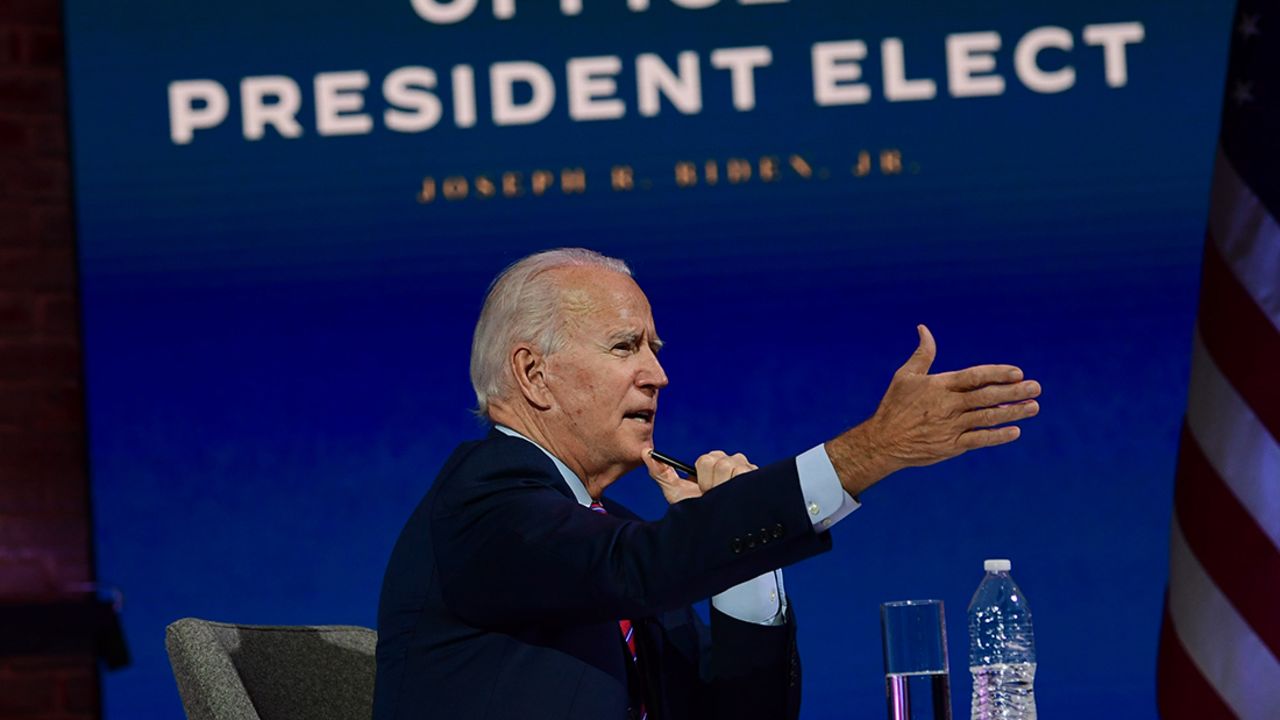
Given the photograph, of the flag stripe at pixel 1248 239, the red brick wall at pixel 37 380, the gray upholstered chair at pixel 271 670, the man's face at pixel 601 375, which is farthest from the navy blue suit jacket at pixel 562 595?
the red brick wall at pixel 37 380

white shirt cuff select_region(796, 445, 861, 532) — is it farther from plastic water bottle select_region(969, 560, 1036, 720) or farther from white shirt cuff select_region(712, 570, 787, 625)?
white shirt cuff select_region(712, 570, 787, 625)

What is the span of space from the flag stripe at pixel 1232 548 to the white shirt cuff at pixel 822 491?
2166 millimetres

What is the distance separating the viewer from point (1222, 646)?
353cm

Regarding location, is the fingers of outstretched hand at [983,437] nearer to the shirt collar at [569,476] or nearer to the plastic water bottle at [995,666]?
the plastic water bottle at [995,666]

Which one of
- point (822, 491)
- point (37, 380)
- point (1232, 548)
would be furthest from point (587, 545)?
point (37, 380)

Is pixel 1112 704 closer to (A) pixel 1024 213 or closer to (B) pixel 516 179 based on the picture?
(A) pixel 1024 213

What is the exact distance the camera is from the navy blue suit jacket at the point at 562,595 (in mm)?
1695

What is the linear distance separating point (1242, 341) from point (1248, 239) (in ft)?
0.79

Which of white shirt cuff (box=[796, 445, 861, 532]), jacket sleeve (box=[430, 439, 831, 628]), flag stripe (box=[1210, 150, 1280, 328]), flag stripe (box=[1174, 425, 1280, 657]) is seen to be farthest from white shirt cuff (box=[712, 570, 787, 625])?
flag stripe (box=[1210, 150, 1280, 328])

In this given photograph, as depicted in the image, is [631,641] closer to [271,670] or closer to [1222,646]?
[271,670]

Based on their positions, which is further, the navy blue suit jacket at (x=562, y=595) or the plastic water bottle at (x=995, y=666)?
the plastic water bottle at (x=995, y=666)

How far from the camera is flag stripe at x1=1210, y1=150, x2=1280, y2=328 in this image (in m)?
3.61

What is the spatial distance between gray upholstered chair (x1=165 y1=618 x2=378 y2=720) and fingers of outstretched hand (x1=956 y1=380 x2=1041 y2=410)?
1.13 m

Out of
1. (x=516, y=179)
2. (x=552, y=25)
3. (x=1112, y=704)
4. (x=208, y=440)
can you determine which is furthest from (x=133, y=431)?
(x=1112, y=704)
